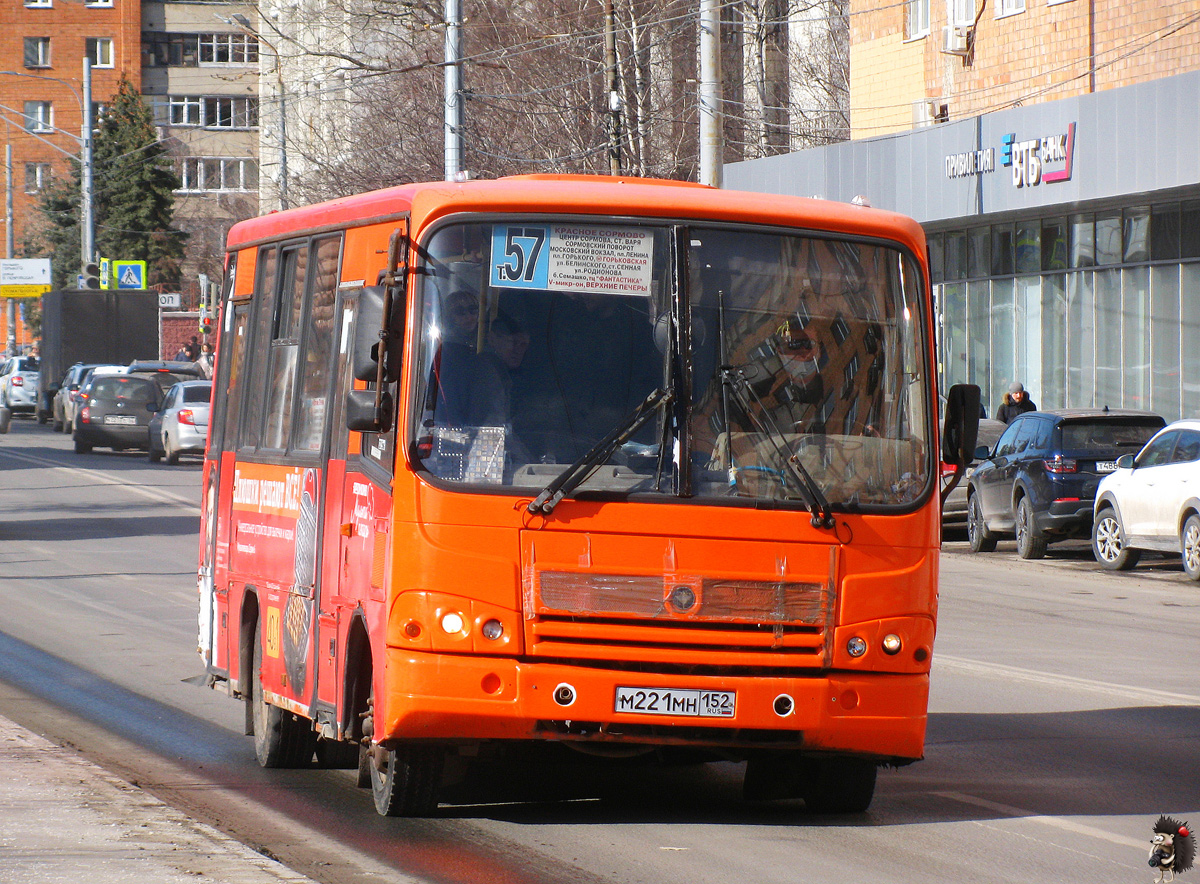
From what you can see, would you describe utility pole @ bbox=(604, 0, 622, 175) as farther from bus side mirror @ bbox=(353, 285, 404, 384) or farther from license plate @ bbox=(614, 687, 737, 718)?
license plate @ bbox=(614, 687, 737, 718)

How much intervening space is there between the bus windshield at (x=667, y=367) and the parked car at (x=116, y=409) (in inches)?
1320

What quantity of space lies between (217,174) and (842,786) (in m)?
96.1

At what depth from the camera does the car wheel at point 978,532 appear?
23844 millimetres

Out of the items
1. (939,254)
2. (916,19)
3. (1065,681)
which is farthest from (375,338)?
(916,19)

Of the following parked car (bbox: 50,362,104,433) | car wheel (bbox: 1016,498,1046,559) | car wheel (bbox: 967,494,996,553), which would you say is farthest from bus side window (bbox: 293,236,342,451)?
parked car (bbox: 50,362,104,433)

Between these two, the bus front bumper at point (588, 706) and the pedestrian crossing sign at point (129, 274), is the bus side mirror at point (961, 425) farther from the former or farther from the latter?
the pedestrian crossing sign at point (129, 274)

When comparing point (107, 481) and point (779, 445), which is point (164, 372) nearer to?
point (107, 481)

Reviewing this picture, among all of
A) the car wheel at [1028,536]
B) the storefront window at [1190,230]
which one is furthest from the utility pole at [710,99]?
the storefront window at [1190,230]

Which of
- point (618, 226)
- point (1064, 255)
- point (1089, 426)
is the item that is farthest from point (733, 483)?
point (1064, 255)

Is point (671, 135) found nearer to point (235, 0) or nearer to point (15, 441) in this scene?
point (15, 441)

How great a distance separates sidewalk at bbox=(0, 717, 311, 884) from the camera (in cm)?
609

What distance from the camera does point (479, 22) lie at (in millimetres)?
50688

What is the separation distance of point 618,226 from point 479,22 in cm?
4444

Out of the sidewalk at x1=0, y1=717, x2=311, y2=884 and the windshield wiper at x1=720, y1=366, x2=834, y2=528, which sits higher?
the windshield wiper at x1=720, y1=366, x2=834, y2=528
